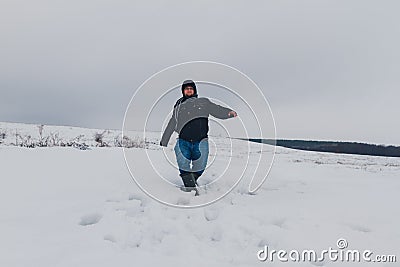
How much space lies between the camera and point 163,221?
481 cm

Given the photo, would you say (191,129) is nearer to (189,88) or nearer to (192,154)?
(192,154)

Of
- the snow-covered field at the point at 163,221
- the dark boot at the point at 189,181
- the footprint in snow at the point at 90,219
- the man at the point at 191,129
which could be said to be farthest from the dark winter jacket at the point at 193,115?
the footprint in snow at the point at 90,219

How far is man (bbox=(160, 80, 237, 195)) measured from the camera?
21.5 feet

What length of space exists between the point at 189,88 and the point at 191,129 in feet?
2.55

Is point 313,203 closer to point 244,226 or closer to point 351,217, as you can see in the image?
point 351,217

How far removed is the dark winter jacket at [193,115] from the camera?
6578mm

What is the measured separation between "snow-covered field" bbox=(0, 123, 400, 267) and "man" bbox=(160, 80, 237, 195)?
0.46 meters

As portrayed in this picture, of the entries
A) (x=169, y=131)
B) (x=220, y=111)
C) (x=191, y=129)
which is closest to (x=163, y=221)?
(x=191, y=129)

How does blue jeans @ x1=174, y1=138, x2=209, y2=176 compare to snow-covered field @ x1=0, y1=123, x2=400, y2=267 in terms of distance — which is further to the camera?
blue jeans @ x1=174, y1=138, x2=209, y2=176

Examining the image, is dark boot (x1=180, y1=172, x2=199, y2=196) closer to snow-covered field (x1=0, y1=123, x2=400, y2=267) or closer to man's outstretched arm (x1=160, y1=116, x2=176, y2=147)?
snow-covered field (x1=0, y1=123, x2=400, y2=267)

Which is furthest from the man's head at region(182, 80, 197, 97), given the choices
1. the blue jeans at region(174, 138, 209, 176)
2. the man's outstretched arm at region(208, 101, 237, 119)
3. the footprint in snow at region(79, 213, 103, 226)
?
the footprint in snow at region(79, 213, 103, 226)

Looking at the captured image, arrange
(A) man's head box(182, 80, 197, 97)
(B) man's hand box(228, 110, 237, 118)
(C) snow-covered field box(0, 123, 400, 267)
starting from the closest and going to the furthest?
(C) snow-covered field box(0, 123, 400, 267) < (B) man's hand box(228, 110, 237, 118) < (A) man's head box(182, 80, 197, 97)

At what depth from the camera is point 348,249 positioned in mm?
4141

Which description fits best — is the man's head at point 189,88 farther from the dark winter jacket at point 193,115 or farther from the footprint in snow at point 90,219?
the footprint in snow at point 90,219
